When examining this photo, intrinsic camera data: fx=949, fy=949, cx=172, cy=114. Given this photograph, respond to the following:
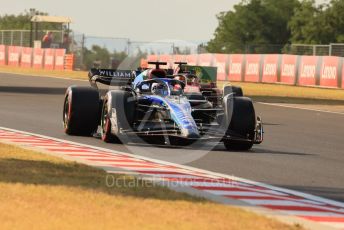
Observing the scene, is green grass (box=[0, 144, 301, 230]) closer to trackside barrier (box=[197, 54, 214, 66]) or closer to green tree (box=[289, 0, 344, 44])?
trackside barrier (box=[197, 54, 214, 66])

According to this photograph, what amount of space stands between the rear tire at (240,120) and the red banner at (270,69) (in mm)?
29847

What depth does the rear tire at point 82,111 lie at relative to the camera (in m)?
15.6

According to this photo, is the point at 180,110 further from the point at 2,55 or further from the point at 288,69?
the point at 2,55

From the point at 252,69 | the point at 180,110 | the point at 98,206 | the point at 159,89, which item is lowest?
the point at 252,69

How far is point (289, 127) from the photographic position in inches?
822

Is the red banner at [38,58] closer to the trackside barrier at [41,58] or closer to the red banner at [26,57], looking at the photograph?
the trackside barrier at [41,58]

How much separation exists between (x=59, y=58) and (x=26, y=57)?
3626mm

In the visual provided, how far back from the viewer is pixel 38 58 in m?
63.2

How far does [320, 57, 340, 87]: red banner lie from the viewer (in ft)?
132

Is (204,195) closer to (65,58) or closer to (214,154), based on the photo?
(214,154)

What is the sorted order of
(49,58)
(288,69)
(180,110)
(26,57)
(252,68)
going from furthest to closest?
1. (26,57)
2. (49,58)
3. (252,68)
4. (288,69)
5. (180,110)

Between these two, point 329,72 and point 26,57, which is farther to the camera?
point 26,57

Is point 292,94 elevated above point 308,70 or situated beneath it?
situated beneath

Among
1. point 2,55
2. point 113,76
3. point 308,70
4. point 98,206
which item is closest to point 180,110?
point 113,76
